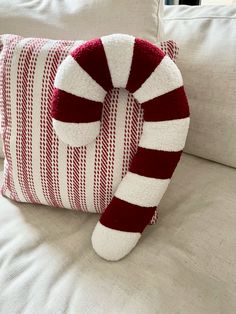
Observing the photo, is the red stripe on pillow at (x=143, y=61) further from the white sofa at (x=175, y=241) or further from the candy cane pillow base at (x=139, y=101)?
the white sofa at (x=175, y=241)

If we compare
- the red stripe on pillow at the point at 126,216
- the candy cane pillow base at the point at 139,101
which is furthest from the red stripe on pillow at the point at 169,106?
the red stripe on pillow at the point at 126,216

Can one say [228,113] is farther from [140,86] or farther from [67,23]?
[67,23]

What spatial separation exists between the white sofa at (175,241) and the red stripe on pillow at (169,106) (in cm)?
24

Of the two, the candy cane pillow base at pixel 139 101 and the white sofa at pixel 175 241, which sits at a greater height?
the candy cane pillow base at pixel 139 101

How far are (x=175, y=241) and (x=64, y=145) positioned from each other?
292 millimetres

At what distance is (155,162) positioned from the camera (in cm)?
53

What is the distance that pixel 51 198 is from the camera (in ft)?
2.10

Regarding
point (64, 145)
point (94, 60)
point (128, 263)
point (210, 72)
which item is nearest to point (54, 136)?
point (64, 145)

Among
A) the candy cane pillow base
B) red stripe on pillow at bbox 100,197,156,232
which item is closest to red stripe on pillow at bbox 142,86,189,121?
the candy cane pillow base

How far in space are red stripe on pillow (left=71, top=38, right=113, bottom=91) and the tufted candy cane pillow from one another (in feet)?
0.21

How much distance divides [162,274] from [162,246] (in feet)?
0.21

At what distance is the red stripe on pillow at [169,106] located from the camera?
0.49 meters

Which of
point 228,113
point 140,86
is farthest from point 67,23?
point 228,113

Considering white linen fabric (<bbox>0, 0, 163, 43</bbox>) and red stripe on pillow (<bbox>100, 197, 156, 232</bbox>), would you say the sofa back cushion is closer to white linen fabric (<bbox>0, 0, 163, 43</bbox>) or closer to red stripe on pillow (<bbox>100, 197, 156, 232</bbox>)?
white linen fabric (<bbox>0, 0, 163, 43</bbox>)
